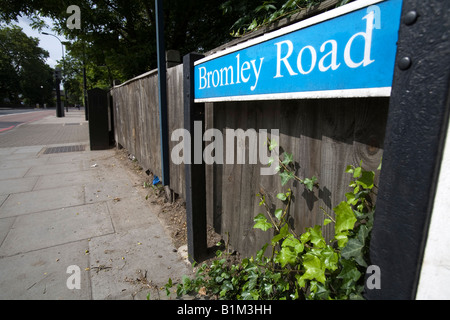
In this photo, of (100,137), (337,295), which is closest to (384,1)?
(337,295)

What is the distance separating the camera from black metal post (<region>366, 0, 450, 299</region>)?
73cm

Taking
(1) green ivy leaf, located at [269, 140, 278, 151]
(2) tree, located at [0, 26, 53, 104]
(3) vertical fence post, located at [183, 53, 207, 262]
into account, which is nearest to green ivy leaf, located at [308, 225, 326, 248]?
(1) green ivy leaf, located at [269, 140, 278, 151]

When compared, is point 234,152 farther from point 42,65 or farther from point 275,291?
point 42,65

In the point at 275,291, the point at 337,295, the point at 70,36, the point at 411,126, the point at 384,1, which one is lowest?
the point at 275,291

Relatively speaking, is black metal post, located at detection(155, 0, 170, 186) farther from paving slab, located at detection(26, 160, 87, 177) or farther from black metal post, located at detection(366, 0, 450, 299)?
paving slab, located at detection(26, 160, 87, 177)

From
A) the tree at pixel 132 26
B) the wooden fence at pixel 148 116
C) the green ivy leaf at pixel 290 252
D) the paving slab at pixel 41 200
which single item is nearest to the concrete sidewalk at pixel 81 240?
the paving slab at pixel 41 200

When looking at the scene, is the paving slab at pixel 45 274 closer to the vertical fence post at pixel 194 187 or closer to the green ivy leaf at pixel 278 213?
the vertical fence post at pixel 194 187

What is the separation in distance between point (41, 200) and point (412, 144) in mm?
4698

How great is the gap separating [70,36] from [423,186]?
1060 centimetres

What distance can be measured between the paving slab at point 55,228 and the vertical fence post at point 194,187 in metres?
1.23

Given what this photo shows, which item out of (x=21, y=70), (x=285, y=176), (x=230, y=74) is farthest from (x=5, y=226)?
(x=21, y=70)

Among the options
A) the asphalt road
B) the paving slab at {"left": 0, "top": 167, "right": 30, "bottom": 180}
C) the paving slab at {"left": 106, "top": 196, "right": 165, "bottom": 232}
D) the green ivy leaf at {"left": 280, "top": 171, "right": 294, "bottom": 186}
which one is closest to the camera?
the green ivy leaf at {"left": 280, "top": 171, "right": 294, "bottom": 186}

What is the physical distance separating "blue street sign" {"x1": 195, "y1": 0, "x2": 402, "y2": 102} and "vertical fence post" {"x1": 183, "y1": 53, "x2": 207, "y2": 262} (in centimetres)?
75

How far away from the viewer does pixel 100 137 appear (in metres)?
8.18
